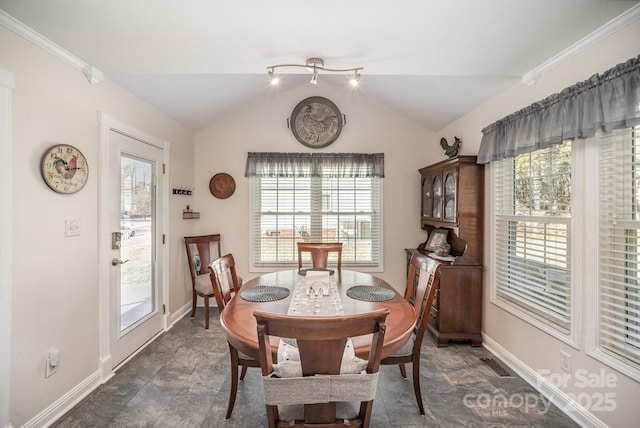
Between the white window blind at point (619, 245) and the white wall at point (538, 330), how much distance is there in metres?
0.09

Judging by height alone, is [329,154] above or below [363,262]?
above

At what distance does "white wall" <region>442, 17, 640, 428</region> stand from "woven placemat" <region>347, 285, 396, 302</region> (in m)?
1.24

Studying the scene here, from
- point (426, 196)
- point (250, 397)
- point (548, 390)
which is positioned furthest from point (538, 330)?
point (250, 397)

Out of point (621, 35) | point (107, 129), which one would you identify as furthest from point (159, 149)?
point (621, 35)

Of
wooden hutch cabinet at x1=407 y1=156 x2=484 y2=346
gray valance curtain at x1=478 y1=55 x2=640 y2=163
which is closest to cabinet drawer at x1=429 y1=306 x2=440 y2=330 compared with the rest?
wooden hutch cabinet at x1=407 y1=156 x2=484 y2=346

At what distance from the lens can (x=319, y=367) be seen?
1.09 metres

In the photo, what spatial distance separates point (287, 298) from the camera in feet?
6.61

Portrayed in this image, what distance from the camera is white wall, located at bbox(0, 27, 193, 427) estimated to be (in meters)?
1.68

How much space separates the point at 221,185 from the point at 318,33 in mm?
2723

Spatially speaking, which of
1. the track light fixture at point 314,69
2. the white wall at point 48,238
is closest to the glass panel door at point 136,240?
the white wall at point 48,238

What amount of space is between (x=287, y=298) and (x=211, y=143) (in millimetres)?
2907

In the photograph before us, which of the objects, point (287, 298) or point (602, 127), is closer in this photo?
point (602, 127)

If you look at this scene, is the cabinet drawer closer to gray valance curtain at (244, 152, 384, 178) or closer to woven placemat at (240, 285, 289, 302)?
woven placemat at (240, 285, 289, 302)

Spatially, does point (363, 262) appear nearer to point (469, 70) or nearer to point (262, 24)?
point (469, 70)
